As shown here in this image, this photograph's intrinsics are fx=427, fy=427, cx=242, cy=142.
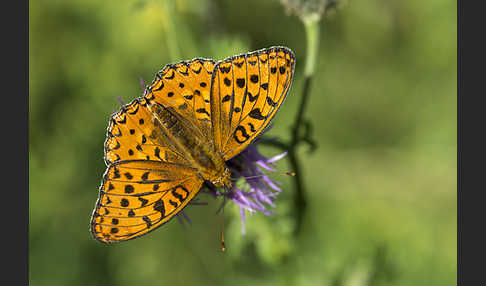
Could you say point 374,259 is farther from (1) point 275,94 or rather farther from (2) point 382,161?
(1) point 275,94

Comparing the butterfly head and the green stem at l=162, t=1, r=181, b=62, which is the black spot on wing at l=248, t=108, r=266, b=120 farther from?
the green stem at l=162, t=1, r=181, b=62

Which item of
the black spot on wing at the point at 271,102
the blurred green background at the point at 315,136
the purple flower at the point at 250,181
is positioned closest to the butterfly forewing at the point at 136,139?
the purple flower at the point at 250,181

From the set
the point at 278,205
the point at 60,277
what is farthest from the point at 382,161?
the point at 60,277

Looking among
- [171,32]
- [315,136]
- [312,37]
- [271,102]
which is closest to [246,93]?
[271,102]

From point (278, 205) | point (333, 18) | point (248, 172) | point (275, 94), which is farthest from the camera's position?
point (333, 18)

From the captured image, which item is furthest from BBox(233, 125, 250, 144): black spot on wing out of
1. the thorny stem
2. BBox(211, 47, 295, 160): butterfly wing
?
the thorny stem

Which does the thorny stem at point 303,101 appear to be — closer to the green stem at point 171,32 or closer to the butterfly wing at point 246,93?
the butterfly wing at point 246,93
